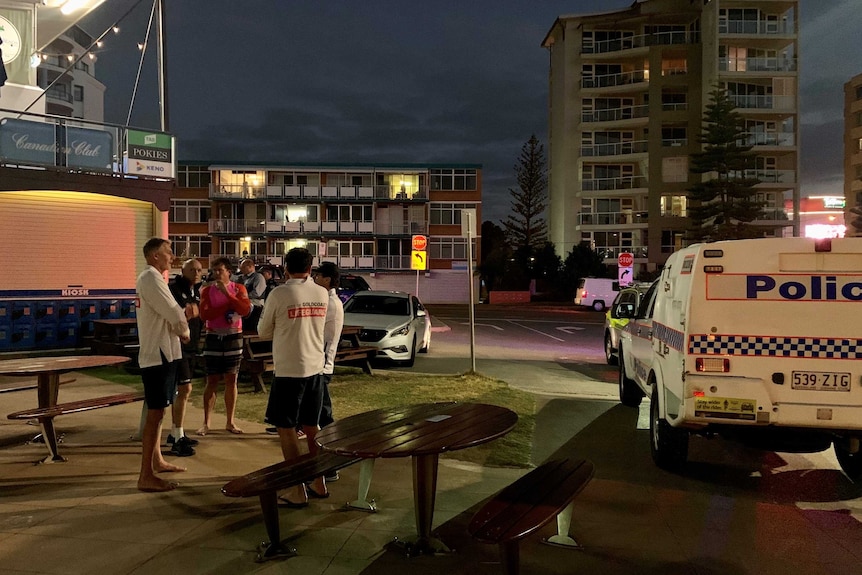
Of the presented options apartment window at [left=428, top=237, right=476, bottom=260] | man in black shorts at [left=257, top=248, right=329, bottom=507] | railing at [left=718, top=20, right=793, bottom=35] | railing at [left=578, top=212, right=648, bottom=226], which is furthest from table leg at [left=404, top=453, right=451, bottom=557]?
railing at [left=718, top=20, right=793, bottom=35]

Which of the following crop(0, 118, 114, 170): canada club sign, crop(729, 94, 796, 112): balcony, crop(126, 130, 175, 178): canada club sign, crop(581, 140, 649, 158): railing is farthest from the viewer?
crop(581, 140, 649, 158): railing

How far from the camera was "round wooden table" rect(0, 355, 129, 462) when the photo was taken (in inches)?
238

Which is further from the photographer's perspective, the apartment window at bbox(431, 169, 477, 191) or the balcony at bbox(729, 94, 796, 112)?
the apartment window at bbox(431, 169, 477, 191)

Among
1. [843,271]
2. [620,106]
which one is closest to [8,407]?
[843,271]

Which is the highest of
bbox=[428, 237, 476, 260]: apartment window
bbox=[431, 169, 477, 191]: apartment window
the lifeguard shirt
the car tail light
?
bbox=[431, 169, 477, 191]: apartment window

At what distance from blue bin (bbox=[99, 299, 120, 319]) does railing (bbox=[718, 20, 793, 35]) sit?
4894 cm

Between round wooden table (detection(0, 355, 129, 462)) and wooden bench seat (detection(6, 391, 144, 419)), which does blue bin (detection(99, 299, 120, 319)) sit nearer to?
round wooden table (detection(0, 355, 129, 462))

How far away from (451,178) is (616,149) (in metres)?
13.8

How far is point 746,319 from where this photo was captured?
5715mm

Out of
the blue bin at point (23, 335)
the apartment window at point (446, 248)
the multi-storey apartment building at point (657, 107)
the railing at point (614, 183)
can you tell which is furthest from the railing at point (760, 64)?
the blue bin at point (23, 335)

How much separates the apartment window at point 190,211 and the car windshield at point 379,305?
44718mm

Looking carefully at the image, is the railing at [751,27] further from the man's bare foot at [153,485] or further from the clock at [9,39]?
the man's bare foot at [153,485]

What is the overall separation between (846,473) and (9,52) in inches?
709

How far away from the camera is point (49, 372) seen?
6.29m
